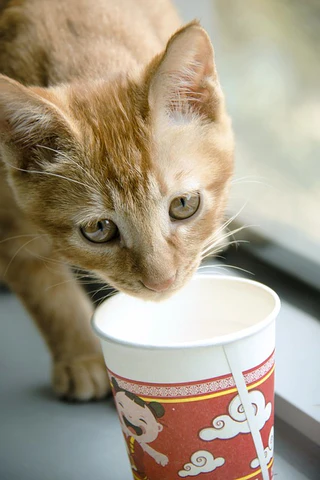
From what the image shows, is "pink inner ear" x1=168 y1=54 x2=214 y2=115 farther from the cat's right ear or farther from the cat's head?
the cat's right ear

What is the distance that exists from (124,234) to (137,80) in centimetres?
25

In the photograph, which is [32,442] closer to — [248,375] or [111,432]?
[111,432]

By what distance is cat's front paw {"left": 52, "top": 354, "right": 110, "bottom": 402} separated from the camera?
1137mm

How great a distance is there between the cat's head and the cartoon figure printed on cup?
184mm

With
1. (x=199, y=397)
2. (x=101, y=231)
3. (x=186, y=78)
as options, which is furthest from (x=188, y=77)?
(x=199, y=397)

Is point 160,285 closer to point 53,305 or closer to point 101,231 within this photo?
point 101,231

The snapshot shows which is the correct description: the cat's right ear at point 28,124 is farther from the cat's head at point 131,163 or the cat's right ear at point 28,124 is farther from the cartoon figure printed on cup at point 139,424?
the cartoon figure printed on cup at point 139,424

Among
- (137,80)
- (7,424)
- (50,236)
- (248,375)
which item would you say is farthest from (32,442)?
(137,80)

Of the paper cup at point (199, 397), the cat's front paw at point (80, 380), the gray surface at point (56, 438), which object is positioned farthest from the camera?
the cat's front paw at point (80, 380)

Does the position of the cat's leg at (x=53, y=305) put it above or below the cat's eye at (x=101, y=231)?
below

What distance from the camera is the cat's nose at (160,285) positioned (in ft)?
2.97

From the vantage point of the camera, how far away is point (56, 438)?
106 centimetres

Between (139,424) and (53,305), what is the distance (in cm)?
54

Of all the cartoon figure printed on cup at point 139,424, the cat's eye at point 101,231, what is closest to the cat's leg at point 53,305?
the cat's eye at point 101,231
